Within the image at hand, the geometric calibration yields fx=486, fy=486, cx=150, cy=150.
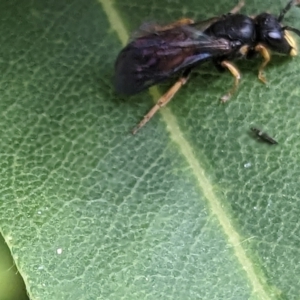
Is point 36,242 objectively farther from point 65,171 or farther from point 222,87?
point 222,87

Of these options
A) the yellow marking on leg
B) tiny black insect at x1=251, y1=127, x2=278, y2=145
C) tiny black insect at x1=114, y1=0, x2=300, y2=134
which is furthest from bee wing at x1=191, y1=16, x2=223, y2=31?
tiny black insect at x1=251, y1=127, x2=278, y2=145

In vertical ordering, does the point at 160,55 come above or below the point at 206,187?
above

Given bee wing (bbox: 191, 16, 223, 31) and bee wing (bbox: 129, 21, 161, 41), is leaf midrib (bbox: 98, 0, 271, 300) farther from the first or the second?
bee wing (bbox: 191, 16, 223, 31)

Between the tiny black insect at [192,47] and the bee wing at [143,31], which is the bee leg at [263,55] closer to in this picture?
the tiny black insect at [192,47]

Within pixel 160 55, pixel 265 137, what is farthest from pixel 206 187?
pixel 160 55

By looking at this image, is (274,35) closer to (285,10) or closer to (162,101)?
(285,10)

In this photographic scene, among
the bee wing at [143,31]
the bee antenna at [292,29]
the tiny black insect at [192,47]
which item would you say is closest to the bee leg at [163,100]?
the tiny black insect at [192,47]
